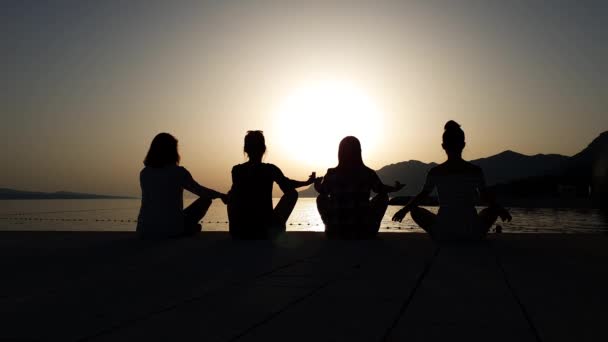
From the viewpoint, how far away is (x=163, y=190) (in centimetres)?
768

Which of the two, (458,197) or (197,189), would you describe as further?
(197,189)

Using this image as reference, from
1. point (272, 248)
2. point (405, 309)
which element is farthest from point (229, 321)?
point (272, 248)

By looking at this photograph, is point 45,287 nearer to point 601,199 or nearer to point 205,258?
point 205,258

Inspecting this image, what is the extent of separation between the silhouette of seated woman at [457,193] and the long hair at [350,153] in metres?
1.05

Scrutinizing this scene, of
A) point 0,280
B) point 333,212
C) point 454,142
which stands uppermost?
point 454,142

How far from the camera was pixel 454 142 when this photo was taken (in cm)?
715

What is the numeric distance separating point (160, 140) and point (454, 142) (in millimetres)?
4339

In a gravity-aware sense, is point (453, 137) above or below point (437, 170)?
above

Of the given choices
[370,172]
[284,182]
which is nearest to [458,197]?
[370,172]

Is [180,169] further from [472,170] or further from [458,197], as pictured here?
[472,170]

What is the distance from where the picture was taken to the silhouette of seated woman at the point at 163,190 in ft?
25.2

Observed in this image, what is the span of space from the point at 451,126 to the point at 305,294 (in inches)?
173

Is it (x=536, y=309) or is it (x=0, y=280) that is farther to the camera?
(x=0, y=280)

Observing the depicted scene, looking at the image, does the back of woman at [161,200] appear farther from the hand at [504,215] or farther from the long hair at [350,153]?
the hand at [504,215]
